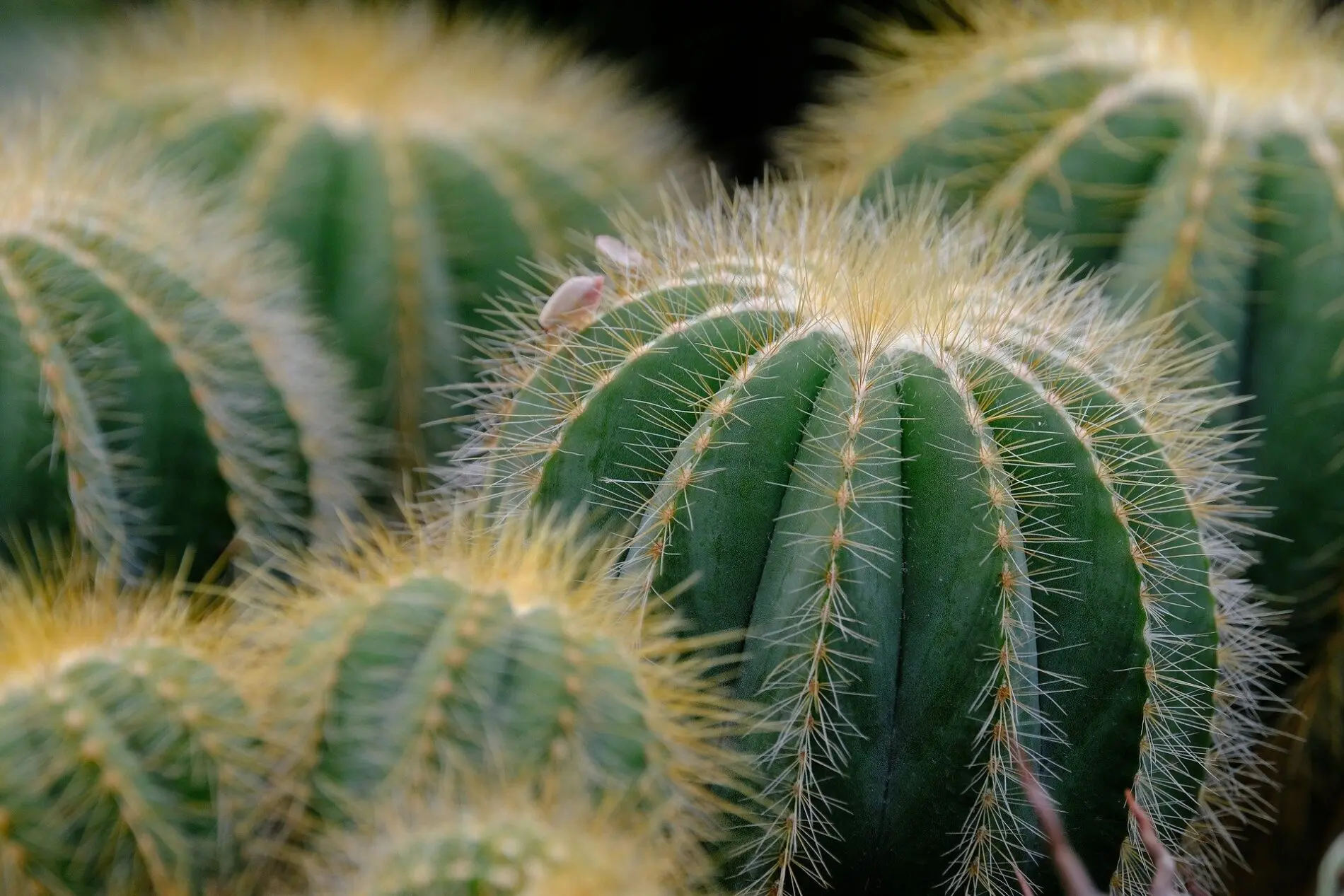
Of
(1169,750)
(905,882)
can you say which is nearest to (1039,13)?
(1169,750)

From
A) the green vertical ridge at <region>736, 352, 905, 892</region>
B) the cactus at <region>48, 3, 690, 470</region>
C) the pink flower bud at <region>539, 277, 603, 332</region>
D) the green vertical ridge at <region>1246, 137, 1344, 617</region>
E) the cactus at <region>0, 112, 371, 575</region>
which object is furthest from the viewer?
the cactus at <region>48, 3, 690, 470</region>

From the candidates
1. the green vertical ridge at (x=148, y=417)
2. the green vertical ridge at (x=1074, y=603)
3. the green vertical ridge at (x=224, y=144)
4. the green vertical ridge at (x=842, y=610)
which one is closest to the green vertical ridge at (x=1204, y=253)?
the green vertical ridge at (x=1074, y=603)

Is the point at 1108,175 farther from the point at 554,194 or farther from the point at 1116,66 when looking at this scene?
the point at 554,194

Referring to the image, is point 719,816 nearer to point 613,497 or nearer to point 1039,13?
point 613,497

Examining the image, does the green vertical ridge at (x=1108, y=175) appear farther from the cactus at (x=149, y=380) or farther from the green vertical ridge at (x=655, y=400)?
the cactus at (x=149, y=380)

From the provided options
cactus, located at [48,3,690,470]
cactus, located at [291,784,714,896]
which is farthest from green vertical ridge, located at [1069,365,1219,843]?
cactus, located at [48,3,690,470]

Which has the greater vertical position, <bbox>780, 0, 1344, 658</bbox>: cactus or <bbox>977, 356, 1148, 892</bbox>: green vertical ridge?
<bbox>780, 0, 1344, 658</bbox>: cactus

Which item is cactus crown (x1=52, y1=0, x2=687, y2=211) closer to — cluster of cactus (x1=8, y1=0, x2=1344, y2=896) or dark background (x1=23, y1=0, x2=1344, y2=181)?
cluster of cactus (x1=8, y1=0, x2=1344, y2=896)
